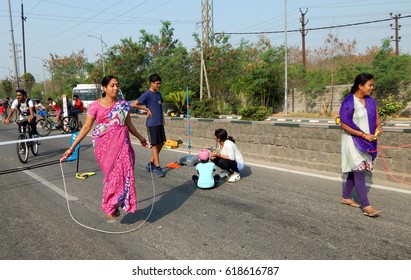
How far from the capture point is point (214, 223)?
424cm

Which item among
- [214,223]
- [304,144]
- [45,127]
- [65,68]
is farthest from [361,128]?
[65,68]

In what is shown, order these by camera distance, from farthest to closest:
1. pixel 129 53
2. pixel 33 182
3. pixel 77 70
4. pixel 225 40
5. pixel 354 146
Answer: pixel 77 70 < pixel 129 53 < pixel 225 40 < pixel 33 182 < pixel 354 146

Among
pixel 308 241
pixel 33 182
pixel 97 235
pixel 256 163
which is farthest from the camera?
pixel 256 163

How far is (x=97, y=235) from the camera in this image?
13.0 feet

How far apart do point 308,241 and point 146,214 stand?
7.10 ft

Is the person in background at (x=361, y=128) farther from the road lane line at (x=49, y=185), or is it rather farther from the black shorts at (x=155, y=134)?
the road lane line at (x=49, y=185)

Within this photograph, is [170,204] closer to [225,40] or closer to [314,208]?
[314,208]

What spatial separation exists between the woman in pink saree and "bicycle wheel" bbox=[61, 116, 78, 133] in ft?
44.8

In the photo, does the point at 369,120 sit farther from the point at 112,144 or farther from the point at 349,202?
the point at 112,144

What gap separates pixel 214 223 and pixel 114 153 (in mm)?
1483

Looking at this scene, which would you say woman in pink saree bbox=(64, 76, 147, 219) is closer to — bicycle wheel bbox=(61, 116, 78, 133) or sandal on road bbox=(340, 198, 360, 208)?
sandal on road bbox=(340, 198, 360, 208)
